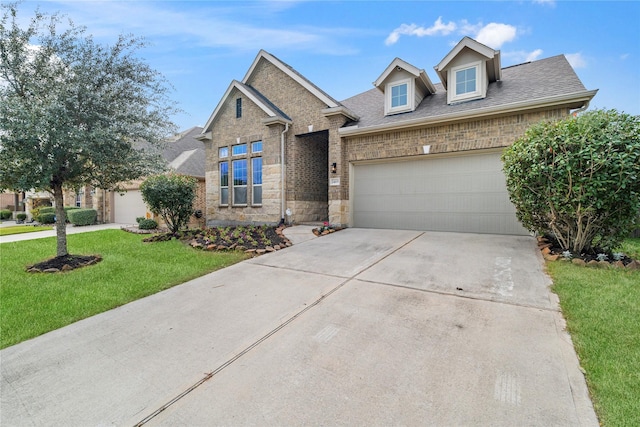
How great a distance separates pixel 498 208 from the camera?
860 cm

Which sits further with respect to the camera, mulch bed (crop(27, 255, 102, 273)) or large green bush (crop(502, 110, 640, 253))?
mulch bed (crop(27, 255, 102, 273))

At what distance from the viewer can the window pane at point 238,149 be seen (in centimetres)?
1304

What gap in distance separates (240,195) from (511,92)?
10.9 m

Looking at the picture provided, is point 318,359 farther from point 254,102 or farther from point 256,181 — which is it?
point 254,102

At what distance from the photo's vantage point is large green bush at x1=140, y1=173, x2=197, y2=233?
1042 centimetres

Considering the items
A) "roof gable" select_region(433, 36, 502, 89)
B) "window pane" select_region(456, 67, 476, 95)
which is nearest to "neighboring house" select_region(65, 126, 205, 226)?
"roof gable" select_region(433, 36, 502, 89)

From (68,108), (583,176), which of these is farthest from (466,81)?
(68,108)

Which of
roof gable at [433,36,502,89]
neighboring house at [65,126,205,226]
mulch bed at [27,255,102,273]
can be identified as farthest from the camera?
neighboring house at [65,126,205,226]

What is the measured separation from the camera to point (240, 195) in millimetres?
13195

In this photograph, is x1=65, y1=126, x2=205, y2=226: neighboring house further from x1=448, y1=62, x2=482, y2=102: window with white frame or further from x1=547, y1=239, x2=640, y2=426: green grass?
x1=547, y1=239, x2=640, y2=426: green grass

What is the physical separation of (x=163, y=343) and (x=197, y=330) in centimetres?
39

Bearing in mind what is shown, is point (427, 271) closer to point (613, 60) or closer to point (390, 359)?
point (390, 359)

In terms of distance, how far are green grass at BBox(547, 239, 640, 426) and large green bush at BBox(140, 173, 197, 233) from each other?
11.0 metres

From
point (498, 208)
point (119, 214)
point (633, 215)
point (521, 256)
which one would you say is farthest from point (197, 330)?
point (119, 214)
